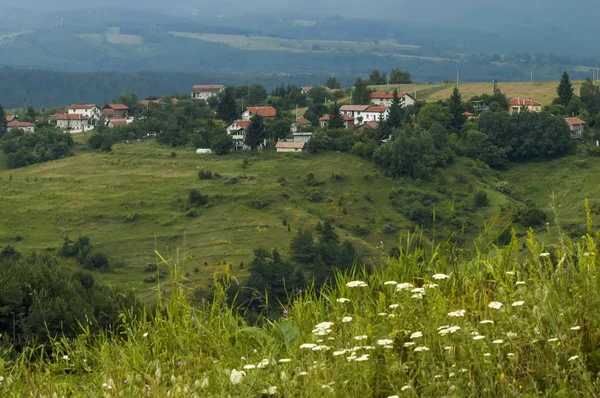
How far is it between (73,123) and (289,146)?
2559 centimetres

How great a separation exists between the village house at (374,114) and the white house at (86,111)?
2394 centimetres

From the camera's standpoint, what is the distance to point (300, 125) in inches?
2482

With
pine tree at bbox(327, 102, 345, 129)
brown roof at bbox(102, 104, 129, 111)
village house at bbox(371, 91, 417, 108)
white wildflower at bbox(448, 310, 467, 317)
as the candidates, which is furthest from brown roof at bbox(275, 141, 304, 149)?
white wildflower at bbox(448, 310, 467, 317)

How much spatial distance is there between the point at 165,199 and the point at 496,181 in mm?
16858

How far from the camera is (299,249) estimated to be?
129 feet

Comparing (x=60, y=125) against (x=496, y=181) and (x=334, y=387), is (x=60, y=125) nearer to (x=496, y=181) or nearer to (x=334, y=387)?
(x=496, y=181)

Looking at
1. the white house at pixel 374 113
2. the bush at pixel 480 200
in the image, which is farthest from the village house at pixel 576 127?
the white house at pixel 374 113

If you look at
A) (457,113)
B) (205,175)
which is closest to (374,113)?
(457,113)

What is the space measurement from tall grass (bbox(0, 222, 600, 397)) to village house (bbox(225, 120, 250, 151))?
54.5 m

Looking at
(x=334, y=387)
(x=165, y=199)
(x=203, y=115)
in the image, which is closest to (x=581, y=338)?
(x=334, y=387)

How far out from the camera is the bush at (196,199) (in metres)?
47.6

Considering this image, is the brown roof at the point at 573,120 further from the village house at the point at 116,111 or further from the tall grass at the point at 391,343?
the tall grass at the point at 391,343

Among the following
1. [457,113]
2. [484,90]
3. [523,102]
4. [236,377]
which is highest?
[236,377]

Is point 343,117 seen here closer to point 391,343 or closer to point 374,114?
point 374,114
